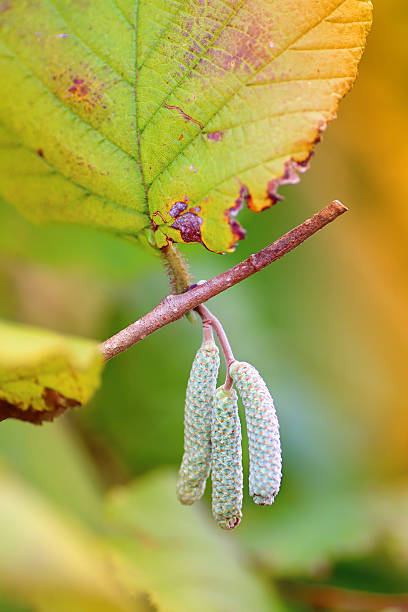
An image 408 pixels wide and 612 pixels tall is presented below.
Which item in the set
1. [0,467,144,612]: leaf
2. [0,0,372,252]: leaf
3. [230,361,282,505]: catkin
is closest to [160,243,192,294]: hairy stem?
[0,0,372,252]: leaf

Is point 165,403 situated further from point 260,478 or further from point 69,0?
point 69,0

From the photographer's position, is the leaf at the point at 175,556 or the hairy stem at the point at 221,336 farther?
the leaf at the point at 175,556

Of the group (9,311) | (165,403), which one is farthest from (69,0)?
(165,403)

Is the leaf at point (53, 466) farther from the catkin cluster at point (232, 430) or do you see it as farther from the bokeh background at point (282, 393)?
the catkin cluster at point (232, 430)

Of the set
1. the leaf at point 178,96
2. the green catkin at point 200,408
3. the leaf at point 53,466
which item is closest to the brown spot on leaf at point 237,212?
the leaf at point 178,96

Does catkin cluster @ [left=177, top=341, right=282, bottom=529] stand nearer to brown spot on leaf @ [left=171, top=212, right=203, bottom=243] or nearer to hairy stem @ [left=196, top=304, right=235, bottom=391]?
hairy stem @ [left=196, top=304, right=235, bottom=391]

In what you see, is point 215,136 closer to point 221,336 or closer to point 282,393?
point 221,336
